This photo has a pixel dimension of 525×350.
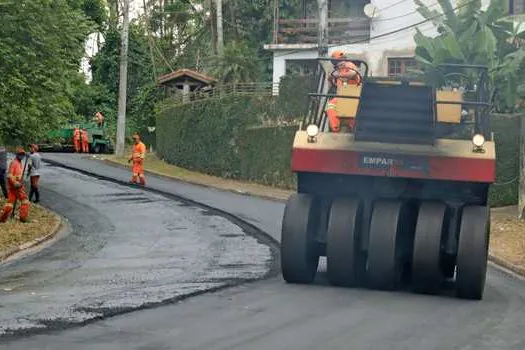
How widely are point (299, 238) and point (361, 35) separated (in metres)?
30.6

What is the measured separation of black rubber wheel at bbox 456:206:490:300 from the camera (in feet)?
37.9

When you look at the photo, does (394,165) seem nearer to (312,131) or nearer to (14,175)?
(312,131)

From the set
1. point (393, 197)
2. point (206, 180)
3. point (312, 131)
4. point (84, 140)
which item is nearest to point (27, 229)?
point (312, 131)

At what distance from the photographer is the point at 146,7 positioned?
207ft

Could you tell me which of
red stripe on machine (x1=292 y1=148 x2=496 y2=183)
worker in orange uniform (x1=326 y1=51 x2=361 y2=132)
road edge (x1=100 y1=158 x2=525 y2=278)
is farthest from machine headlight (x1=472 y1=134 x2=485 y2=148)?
road edge (x1=100 y1=158 x2=525 y2=278)

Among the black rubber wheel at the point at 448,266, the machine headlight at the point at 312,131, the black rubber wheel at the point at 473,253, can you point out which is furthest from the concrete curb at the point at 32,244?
the black rubber wheel at the point at 473,253

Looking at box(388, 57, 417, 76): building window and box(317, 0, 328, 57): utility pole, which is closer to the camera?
box(317, 0, 328, 57): utility pole

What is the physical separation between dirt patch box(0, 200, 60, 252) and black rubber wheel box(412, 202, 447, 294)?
861 centimetres

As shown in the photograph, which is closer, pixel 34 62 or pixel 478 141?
pixel 478 141

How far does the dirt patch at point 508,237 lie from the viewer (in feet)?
54.6

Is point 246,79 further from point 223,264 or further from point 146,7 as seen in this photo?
point 223,264

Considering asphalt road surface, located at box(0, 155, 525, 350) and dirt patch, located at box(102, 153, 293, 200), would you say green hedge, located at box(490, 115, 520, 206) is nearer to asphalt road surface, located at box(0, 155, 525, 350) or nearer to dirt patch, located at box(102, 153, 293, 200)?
dirt patch, located at box(102, 153, 293, 200)

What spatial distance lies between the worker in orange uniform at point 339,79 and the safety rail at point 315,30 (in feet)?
90.4

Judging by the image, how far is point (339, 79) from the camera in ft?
43.6
